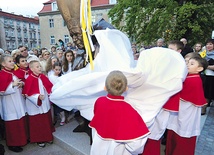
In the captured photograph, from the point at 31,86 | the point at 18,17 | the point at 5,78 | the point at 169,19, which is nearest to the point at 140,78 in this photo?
the point at 31,86

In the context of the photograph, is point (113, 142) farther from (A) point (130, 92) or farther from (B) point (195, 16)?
(B) point (195, 16)

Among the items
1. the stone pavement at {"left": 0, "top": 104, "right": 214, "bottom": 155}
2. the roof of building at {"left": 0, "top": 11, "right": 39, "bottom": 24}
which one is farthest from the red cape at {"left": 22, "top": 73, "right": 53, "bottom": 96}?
the roof of building at {"left": 0, "top": 11, "right": 39, "bottom": 24}

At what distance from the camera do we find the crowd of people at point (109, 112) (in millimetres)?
1776

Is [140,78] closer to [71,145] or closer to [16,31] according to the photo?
[71,145]

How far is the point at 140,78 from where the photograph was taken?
2.10m

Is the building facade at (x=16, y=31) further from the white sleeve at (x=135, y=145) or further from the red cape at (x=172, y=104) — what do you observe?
the white sleeve at (x=135, y=145)

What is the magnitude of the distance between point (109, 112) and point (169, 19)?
1109 cm

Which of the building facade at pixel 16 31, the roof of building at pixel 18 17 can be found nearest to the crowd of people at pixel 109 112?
the building facade at pixel 16 31

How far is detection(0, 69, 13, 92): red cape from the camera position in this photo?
2.99 meters

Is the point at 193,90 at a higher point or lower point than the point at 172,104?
higher

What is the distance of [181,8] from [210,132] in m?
8.93

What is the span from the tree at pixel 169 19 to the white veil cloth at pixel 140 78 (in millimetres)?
9908

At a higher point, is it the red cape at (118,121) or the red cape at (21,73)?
the red cape at (21,73)

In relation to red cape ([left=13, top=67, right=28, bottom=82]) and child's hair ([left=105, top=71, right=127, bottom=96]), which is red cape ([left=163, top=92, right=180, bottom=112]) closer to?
child's hair ([left=105, top=71, right=127, bottom=96])
